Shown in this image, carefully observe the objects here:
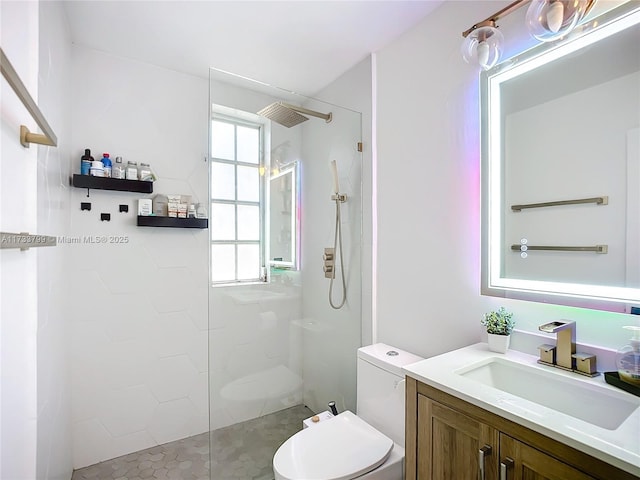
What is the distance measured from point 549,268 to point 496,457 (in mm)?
718

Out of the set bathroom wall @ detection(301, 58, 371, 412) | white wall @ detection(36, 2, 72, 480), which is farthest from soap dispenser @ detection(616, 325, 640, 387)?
white wall @ detection(36, 2, 72, 480)

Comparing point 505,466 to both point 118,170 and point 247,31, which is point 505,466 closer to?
point 247,31

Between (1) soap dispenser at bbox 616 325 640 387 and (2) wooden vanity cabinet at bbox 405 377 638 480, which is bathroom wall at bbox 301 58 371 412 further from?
(1) soap dispenser at bbox 616 325 640 387

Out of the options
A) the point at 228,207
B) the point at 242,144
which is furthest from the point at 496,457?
the point at 242,144

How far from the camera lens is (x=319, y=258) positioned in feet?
7.07

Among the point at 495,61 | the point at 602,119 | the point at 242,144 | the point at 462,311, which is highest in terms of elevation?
the point at 495,61

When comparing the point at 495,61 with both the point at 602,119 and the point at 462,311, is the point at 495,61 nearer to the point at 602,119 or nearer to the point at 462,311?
the point at 602,119

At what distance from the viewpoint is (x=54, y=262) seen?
1.50 metres

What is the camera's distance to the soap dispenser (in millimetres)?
939

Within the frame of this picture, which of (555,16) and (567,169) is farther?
(567,169)

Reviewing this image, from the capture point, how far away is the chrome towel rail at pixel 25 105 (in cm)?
66

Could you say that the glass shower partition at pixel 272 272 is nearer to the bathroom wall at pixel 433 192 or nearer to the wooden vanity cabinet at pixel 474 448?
the bathroom wall at pixel 433 192

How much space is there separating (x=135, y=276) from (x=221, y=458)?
1.25 m

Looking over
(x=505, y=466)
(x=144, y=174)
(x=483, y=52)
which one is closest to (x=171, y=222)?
(x=144, y=174)
